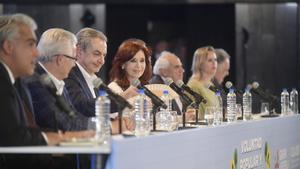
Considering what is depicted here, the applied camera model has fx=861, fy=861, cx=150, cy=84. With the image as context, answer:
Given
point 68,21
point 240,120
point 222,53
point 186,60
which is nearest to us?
point 240,120

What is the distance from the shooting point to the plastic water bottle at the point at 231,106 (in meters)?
6.54

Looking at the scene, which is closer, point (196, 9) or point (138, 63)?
point (138, 63)

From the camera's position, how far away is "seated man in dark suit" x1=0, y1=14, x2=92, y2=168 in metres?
4.42

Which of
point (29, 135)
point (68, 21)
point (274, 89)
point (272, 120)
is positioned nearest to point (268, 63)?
point (274, 89)

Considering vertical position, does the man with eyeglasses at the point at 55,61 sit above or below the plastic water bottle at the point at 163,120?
above

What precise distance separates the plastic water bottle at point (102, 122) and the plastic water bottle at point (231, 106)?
6.64ft

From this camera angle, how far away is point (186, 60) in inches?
508

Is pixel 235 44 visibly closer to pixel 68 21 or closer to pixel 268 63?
pixel 268 63

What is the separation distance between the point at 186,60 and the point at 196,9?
0.79 metres

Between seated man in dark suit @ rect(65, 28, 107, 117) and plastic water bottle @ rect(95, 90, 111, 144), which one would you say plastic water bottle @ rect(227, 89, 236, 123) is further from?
plastic water bottle @ rect(95, 90, 111, 144)

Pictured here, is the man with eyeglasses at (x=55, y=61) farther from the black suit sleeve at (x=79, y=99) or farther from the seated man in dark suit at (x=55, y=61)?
the black suit sleeve at (x=79, y=99)

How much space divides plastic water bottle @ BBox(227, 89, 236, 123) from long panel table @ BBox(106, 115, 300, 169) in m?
0.19

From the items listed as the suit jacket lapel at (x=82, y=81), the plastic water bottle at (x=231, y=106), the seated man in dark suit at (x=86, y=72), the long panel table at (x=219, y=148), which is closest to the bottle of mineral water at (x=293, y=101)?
the long panel table at (x=219, y=148)

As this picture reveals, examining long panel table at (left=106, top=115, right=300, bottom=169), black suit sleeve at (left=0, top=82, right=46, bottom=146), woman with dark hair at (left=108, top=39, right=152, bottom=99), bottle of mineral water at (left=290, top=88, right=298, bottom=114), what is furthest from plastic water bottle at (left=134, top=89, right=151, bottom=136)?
bottle of mineral water at (left=290, top=88, right=298, bottom=114)
